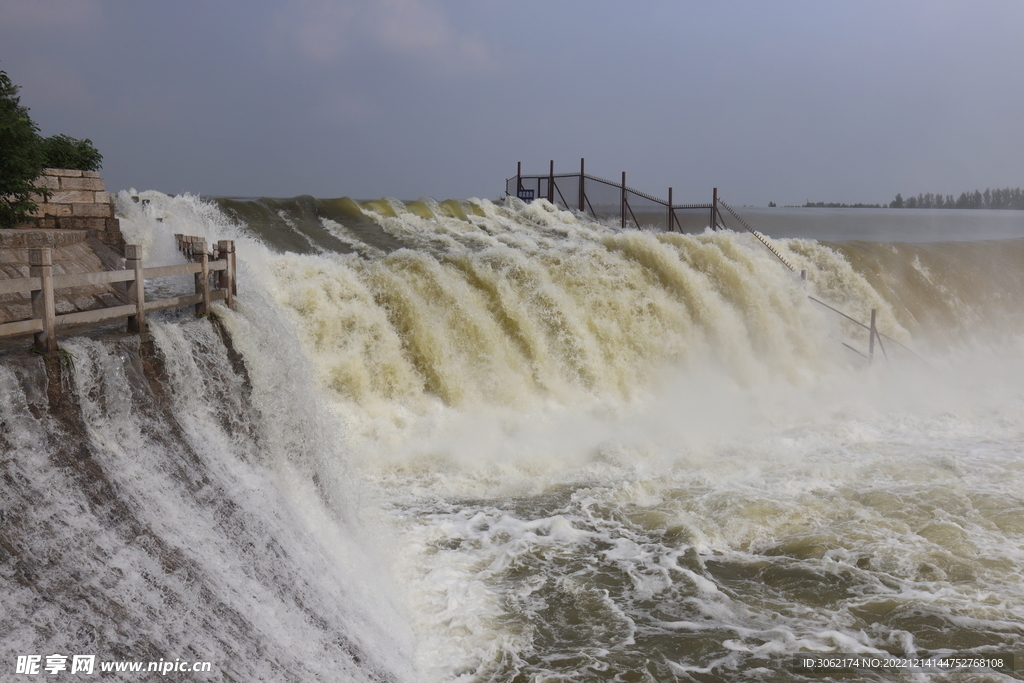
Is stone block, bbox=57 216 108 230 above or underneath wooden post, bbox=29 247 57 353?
above

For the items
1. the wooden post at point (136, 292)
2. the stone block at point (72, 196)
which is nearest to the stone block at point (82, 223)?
the stone block at point (72, 196)

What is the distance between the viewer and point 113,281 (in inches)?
258

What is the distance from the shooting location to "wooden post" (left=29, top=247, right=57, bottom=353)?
5.54 meters

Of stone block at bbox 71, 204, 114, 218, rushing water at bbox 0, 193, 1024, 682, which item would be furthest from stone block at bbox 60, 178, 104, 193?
rushing water at bbox 0, 193, 1024, 682

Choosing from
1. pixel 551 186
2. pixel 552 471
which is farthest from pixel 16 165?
pixel 551 186

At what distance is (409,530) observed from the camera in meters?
7.67

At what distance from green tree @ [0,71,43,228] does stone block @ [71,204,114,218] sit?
0.59 m

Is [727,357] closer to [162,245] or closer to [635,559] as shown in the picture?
[635,559]

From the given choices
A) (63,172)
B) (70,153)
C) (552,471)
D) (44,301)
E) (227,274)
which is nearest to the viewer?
(44,301)

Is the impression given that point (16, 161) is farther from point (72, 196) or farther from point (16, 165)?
point (72, 196)

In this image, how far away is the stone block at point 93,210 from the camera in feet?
38.1

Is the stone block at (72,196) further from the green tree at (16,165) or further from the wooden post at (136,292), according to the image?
the wooden post at (136,292)

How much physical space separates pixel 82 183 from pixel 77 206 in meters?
0.39

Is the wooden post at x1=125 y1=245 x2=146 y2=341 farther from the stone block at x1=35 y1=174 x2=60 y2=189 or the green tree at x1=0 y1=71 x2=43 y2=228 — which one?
the stone block at x1=35 y1=174 x2=60 y2=189
